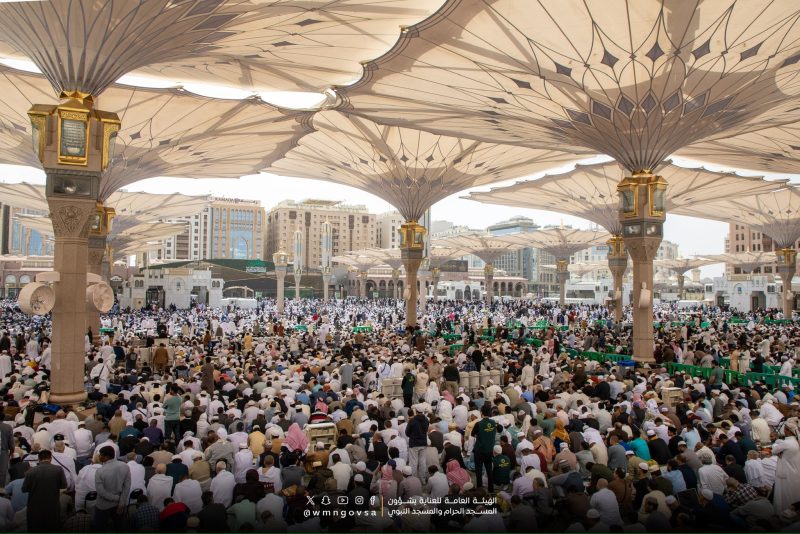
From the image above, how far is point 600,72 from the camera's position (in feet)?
45.8

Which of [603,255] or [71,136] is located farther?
[603,255]

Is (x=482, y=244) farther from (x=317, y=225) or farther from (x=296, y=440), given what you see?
(x=317, y=225)

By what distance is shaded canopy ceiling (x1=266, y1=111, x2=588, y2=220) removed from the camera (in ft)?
76.9

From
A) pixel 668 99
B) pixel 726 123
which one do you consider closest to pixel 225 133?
pixel 668 99

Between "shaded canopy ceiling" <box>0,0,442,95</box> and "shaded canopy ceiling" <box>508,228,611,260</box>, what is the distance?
37437mm

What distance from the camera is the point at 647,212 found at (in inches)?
674

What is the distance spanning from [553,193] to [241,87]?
62.4 ft

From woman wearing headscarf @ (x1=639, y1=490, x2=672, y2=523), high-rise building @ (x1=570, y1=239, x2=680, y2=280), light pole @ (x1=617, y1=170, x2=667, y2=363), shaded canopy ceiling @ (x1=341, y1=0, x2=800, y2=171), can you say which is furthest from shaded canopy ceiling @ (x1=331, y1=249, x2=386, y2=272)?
Answer: woman wearing headscarf @ (x1=639, y1=490, x2=672, y2=523)

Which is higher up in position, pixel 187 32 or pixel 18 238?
pixel 18 238

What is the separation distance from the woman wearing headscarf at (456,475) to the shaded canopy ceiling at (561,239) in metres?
44.1

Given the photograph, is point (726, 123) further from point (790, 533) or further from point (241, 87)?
point (241, 87)

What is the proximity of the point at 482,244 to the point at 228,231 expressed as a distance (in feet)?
236

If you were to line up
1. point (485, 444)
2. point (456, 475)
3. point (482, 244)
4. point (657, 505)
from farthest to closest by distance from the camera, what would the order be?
point (482, 244) → point (485, 444) → point (456, 475) → point (657, 505)

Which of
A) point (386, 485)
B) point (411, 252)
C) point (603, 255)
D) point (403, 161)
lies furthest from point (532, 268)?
point (386, 485)
